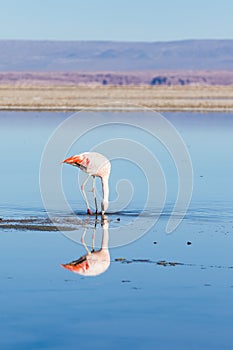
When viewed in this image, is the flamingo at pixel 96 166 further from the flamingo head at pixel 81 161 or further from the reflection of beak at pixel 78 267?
the reflection of beak at pixel 78 267

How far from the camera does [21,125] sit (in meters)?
40.5

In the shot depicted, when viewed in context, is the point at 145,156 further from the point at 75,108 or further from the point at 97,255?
the point at 75,108

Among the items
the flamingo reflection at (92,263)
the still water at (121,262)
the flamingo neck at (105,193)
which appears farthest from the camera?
the flamingo neck at (105,193)

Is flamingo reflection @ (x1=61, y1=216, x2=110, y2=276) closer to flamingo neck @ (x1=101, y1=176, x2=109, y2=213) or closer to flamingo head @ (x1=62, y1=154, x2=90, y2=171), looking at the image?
flamingo neck @ (x1=101, y1=176, x2=109, y2=213)

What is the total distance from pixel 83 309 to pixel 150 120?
36.5 meters

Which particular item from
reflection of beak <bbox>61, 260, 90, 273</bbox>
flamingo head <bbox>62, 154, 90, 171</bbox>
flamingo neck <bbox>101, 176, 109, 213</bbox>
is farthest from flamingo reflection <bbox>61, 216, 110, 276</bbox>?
flamingo head <bbox>62, 154, 90, 171</bbox>

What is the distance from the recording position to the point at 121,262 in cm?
1238

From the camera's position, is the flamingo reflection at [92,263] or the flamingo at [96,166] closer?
the flamingo reflection at [92,263]

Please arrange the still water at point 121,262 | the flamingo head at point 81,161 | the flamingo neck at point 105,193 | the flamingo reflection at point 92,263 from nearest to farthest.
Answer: the still water at point 121,262 < the flamingo reflection at point 92,263 < the flamingo neck at point 105,193 < the flamingo head at point 81,161

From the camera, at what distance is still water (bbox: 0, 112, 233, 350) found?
9.23 metres

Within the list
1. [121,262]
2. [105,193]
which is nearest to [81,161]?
[105,193]

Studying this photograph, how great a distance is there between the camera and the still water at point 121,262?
9.23 m

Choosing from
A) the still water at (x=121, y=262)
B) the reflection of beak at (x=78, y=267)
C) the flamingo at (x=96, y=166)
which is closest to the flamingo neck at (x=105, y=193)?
the flamingo at (x=96, y=166)

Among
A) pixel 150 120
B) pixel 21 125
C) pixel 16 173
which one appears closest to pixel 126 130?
pixel 21 125
